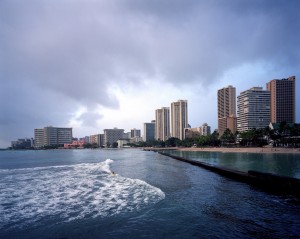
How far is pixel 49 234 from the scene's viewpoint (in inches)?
404

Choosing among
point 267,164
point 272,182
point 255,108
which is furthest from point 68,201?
point 255,108

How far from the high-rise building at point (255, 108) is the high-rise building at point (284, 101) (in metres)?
5.71

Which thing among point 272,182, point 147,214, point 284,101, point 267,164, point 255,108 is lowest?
point 267,164

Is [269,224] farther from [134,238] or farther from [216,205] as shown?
[134,238]

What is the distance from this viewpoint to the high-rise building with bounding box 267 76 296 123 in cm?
17775

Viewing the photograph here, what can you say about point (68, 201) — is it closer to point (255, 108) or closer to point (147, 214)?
point (147, 214)

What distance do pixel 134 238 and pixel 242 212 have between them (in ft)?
22.2

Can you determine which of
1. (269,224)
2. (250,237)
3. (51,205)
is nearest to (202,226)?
(250,237)

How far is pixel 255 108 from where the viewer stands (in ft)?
579

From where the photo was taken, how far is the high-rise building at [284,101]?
177750 millimetres

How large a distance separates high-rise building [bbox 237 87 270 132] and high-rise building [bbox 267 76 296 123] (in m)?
5.71

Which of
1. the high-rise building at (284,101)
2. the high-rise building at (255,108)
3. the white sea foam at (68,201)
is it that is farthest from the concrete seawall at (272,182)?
the high-rise building at (284,101)

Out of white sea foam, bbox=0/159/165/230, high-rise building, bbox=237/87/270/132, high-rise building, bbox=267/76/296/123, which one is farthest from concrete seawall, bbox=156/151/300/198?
high-rise building, bbox=267/76/296/123

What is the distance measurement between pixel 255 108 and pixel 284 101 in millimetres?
25202
